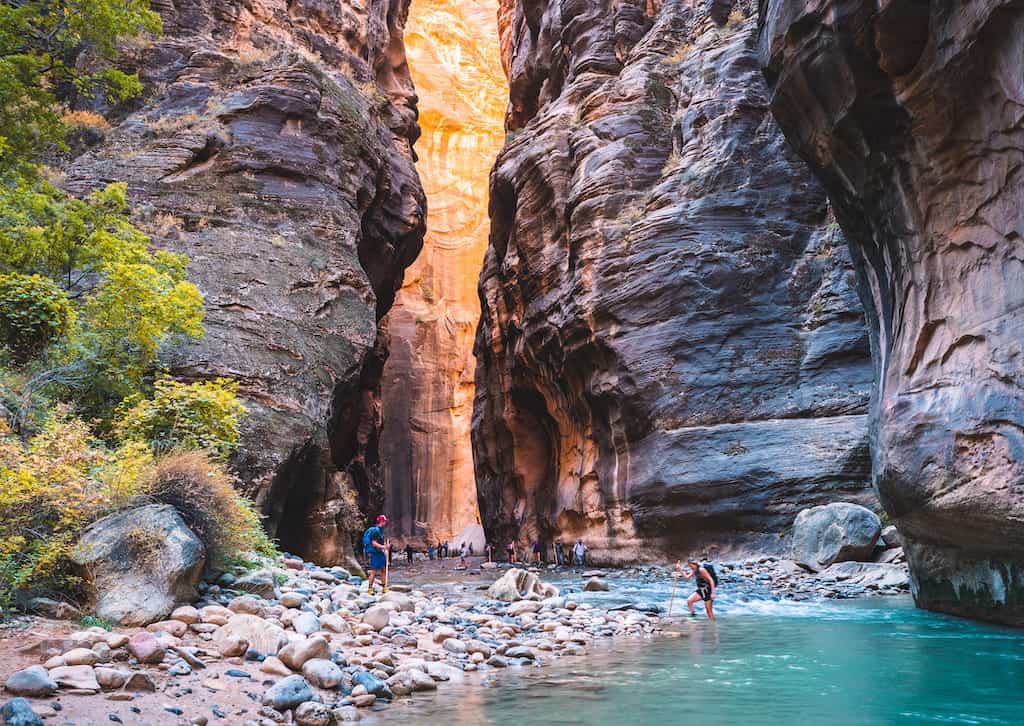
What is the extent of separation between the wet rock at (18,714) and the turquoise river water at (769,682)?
96.9 inches

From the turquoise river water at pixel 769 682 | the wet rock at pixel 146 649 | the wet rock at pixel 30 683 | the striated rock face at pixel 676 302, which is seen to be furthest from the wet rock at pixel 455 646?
the striated rock face at pixel 676 302

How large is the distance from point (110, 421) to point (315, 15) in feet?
82.0

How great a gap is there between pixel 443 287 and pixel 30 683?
226ft

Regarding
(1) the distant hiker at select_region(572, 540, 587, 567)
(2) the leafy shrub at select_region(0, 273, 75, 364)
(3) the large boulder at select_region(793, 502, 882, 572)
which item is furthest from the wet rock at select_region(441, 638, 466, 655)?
(1) the distant hiker at select_region(572, 540, 587, 567)

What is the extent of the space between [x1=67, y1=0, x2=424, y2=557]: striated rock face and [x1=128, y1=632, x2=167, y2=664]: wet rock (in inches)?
388

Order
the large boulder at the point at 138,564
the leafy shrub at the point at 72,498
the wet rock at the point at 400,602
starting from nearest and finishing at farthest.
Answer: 1. the leafy shrub at the point at 72,498
2. the large boulder at the point at 138,564
3. the wet rock at the point at 400,602

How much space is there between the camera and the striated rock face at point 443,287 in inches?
2485

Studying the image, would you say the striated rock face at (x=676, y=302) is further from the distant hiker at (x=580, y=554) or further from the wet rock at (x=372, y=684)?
the wet rock at (x=372, y=684)

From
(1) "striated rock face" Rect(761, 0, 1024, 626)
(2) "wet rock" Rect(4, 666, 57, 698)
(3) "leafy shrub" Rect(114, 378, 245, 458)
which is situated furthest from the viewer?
(3) "leafy shrub" Rect(114, 378, 245, 458)

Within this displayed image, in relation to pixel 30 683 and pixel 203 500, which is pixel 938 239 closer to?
pixel 203 500

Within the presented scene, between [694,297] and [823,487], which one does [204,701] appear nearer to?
[823,487]

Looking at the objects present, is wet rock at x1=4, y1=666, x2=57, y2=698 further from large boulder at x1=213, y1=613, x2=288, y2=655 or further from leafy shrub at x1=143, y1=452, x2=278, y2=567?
leafy shrub at x1=143, y1=452, x2=278, y2=567

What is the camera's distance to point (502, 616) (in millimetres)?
12086

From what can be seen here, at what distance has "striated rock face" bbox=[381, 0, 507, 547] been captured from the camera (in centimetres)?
6312
